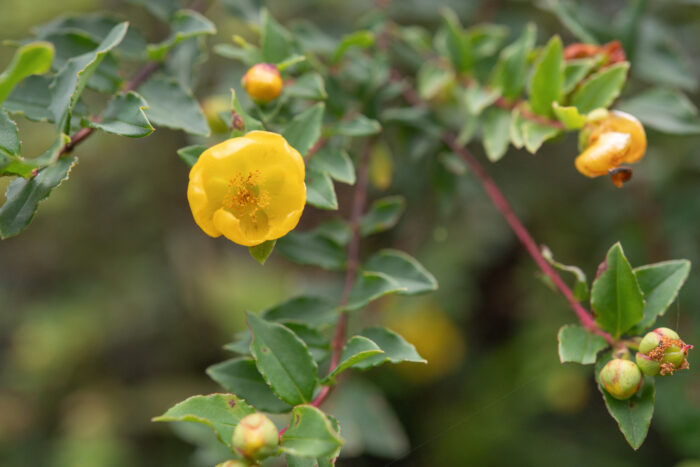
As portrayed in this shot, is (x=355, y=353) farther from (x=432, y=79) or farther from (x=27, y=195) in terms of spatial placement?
(x=432, y=79)

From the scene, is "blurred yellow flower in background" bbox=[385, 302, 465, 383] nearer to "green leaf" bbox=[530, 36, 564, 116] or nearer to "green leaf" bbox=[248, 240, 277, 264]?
"green leaf" bbox=[530, 36, 564, 116]

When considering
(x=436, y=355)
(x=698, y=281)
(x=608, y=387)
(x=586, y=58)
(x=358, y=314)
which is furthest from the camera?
(x=436, y=355)

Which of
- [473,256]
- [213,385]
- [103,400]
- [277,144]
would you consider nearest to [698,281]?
[473,256]

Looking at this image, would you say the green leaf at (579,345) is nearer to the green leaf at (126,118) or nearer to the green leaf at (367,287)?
the green leaf at (367,287)

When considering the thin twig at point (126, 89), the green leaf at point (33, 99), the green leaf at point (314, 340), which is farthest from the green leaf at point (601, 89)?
the green leaf at point (33, 99)

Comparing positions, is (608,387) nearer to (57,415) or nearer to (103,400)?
(103,400)
